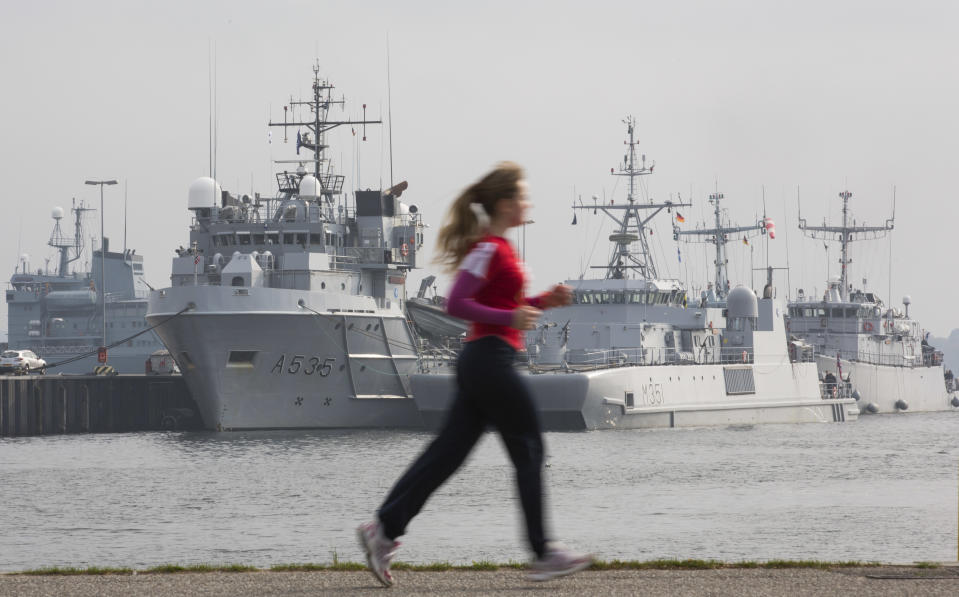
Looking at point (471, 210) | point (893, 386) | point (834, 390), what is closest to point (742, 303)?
point (834, 390)

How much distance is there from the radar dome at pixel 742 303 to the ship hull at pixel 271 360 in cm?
1668

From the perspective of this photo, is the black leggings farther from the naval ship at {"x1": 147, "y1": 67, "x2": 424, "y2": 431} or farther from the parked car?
the parked car

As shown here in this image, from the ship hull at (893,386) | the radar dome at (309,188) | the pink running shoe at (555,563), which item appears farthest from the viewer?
the ship hull at (893,386)

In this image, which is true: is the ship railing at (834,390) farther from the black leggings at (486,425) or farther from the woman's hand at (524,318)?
the woman's hand at (524,318)

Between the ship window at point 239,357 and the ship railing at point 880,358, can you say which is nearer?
the ship window at point 239,357

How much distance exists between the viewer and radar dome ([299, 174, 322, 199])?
157 feet

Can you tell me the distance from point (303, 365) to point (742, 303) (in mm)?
19559

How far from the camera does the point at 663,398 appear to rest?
46.6 metres

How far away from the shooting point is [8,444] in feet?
133

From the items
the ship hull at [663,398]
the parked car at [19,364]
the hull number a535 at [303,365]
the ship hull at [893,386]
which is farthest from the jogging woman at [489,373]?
the ship hull at [893,386]

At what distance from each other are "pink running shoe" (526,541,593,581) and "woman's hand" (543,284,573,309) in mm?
1145

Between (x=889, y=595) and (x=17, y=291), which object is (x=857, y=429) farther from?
(x=17, y=291)

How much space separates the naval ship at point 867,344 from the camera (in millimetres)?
69125

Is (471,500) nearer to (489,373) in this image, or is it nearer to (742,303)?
(489,373)
